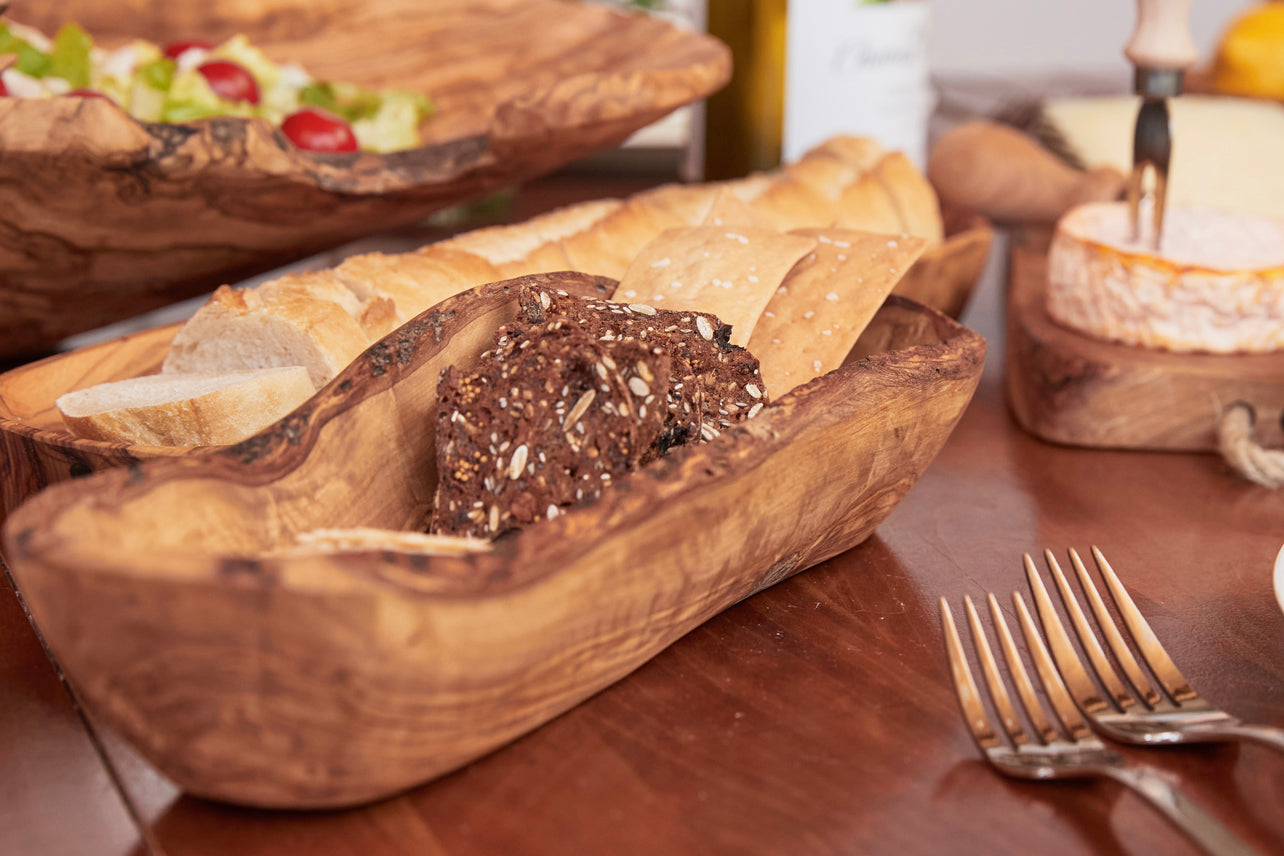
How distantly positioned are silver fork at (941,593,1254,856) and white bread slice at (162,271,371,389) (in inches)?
19.3

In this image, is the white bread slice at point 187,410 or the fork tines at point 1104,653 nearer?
the fork tines at point 1104,653

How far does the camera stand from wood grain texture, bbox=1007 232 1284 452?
3.12 ft

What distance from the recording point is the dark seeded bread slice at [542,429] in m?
0.59

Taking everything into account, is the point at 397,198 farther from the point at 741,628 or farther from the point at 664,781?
the point at 664,781

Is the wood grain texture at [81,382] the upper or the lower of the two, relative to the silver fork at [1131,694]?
upper

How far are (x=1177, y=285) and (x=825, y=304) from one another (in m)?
0.40

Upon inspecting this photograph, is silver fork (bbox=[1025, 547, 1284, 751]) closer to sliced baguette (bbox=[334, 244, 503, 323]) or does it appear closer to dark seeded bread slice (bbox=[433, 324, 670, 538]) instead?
dark seeded bread slice (bbox=[433, 324, 670, 538])

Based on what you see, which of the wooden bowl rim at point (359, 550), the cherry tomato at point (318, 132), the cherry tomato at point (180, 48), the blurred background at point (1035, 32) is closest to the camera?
the wooden bowl rim at point (359, 550)

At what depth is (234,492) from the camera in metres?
0.54

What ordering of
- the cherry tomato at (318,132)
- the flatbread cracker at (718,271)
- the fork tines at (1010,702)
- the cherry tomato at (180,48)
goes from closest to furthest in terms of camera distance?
the fork tines at (1010,702) → the flatbread cracker at (718,271) → the cherry tomato at (318,132) → the cherry tomato at (180,48)

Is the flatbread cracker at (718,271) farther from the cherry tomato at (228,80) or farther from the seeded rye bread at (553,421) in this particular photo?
the cherry tomato at (228,80)

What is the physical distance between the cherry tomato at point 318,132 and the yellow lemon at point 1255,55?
1824 millimetres

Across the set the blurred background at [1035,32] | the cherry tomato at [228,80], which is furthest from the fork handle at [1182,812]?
the blurred background at [1035,32]

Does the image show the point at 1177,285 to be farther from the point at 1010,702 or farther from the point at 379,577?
the point at 379,577
